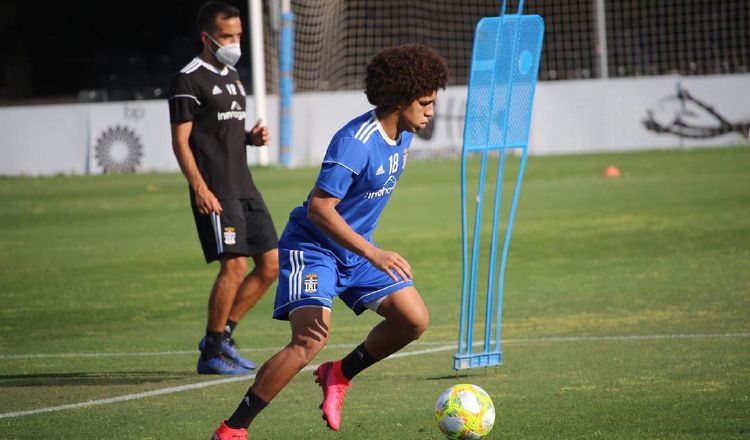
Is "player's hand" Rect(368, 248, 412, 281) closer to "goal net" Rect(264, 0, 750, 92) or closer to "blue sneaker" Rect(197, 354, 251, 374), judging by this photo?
"blue sneaker" Rect(197, 354, 251, 374)

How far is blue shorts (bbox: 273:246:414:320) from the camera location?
6172 millimetres

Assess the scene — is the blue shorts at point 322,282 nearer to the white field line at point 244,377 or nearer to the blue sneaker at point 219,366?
the white field line at point 244,377

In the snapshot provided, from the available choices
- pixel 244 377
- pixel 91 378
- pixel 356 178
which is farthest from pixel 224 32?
pixel 356 178

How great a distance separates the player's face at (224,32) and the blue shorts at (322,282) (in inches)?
108

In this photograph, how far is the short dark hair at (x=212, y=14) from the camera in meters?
8.77

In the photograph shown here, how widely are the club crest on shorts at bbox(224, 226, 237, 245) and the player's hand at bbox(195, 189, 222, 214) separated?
0.16 metres

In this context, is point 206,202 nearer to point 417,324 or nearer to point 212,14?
point 212,14

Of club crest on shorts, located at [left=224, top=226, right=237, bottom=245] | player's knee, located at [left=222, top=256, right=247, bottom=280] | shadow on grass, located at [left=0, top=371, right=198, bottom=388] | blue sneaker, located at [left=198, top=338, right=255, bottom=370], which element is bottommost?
shadow on grass, located at [left=0, top=371, right=198, bottom=388]

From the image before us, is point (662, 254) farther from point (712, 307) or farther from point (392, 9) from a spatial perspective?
point (392, 9)

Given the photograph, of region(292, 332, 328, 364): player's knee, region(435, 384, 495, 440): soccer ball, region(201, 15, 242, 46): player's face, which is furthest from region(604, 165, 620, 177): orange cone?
region(292, 332, 328, 364): player's knee

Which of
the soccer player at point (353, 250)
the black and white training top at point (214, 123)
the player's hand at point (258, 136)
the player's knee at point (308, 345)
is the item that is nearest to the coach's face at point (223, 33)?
the black and white training top at point (214, 123)

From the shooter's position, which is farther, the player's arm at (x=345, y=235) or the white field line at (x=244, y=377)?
the white field line at (x=244, y=377)

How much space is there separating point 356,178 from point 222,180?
2692 millimetres

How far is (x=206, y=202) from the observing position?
841cm
